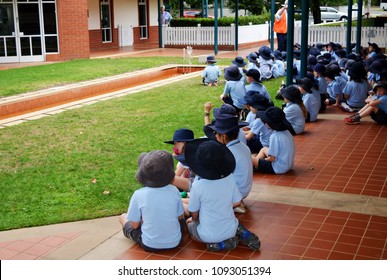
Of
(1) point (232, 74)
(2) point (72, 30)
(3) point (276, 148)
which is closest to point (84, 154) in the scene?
(3) point (276, 148)

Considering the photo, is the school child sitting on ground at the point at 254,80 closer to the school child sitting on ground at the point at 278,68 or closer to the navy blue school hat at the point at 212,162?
the navy blue school hat at the point at 212,162

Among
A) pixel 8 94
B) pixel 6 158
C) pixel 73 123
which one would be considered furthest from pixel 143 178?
pixel 8 94

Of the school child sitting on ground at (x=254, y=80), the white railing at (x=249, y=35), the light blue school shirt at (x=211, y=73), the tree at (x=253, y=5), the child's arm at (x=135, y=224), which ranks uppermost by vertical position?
A: the tree at (x=253, y=5)

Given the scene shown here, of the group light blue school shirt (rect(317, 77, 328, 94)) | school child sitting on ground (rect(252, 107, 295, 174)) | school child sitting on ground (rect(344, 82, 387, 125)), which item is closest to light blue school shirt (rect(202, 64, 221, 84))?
light blue school shirt (rect(317, 77, 328, 94))

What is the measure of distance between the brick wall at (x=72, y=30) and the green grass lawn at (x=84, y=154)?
10116mm

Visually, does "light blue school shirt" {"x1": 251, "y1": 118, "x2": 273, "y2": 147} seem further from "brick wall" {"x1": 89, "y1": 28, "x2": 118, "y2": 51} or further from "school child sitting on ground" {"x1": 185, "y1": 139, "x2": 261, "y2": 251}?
"brick wall" {"x1": 89, "y1": 28, "x2": 118, "y2": 51}

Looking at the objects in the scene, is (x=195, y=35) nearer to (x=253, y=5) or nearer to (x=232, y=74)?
(x=253, y=5)

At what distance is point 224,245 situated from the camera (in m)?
5.03

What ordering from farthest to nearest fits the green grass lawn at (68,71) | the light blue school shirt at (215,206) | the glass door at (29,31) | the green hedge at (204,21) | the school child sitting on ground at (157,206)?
the green hedge at (204,21) < the glass door at (29,31) < the green grass lawn at (68,71) < the light blue school shirt at (215,206) < the school child sitting on ground at (157,206)

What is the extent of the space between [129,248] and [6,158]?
4.05 m

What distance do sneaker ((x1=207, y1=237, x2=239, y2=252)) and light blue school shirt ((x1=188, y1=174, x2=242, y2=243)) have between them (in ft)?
0.10

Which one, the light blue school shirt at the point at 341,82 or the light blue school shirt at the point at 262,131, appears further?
the light blue school shirt at the point at 341,82

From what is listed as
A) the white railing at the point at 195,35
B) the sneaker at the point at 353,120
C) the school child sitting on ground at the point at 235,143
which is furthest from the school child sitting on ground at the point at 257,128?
the white railing at the point at 195,35

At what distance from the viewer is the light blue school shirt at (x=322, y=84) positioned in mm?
12047
